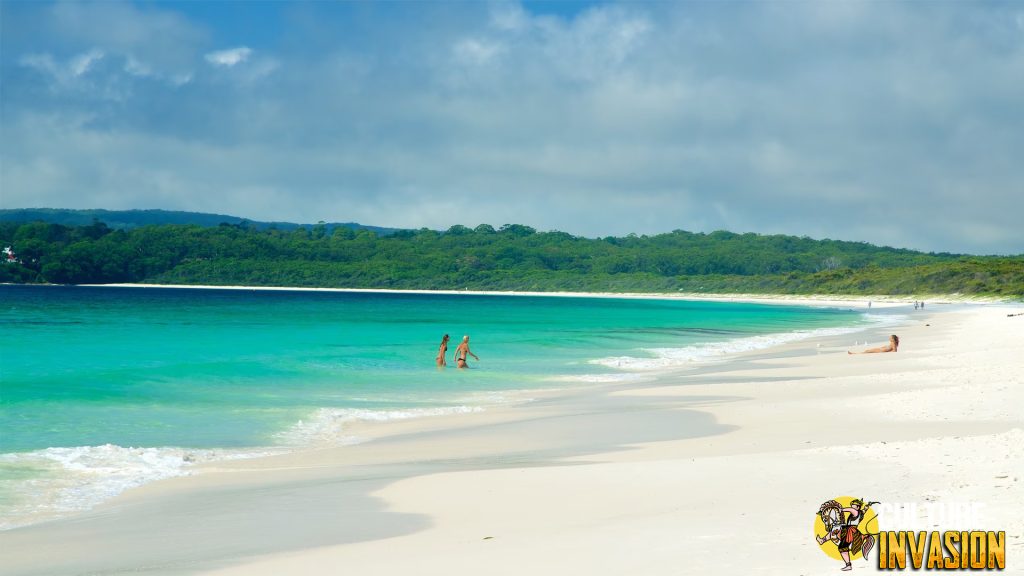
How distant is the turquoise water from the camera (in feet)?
42.2

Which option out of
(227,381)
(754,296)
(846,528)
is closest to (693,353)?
(227,381)

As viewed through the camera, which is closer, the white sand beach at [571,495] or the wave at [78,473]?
the white sand beach at [571,495]

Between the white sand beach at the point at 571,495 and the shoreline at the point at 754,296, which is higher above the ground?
the shoreline at the point at 754,296

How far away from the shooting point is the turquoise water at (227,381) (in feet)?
42.2

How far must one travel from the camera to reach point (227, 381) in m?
24.4

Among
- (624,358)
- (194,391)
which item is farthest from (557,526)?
(624,358)

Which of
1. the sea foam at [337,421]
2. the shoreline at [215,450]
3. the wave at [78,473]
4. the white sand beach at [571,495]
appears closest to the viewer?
the white sand beach at [571,495]

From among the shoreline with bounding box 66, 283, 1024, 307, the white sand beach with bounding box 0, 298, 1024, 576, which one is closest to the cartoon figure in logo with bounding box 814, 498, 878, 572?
the white sand beach with bounding box 0, 298, 1024, 576

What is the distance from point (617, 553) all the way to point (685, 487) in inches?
94.7

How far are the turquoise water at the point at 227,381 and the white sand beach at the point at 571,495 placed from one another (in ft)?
5.41

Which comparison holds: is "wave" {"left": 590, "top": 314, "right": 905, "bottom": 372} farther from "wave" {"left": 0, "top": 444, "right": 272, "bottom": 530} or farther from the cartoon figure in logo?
the cartoon figure in logo

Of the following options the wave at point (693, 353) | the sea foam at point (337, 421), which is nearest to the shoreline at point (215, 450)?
the sea foam at point (337, 421)

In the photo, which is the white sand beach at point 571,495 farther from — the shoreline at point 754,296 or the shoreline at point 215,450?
the shoreline at point 754,296

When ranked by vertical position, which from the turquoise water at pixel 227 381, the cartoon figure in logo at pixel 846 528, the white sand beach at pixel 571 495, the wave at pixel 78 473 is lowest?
the turquoise water at pixel 227 381
